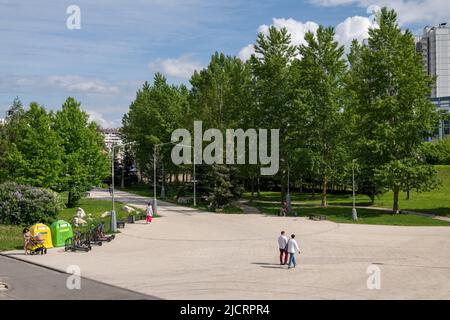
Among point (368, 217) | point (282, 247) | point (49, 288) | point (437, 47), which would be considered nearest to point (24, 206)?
point (49, 288)

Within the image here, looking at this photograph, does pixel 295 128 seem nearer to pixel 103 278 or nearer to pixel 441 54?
pixel 103 278

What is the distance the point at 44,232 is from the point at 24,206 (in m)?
10.8

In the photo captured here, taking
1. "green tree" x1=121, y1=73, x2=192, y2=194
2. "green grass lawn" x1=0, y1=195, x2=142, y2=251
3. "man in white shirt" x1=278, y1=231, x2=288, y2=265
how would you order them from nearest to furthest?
"man in white shirt" x1=278, y1=231, x2=288, y2=265
"green grass lawn" x1=0, y1=195, x2=142, y2=251
"green tree" x1=121, y1=73, x2=192, y2=194

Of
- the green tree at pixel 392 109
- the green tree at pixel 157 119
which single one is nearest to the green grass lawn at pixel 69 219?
the green tree at pixel 157 119

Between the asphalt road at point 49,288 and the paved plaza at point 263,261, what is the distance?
2.25 ft

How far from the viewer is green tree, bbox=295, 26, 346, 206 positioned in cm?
5150

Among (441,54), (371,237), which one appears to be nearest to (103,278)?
(371,237)

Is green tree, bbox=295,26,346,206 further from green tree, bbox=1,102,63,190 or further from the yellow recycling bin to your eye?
the yellow recycling bin

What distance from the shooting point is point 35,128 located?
52188 mm

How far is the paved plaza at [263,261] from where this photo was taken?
62.7 ft

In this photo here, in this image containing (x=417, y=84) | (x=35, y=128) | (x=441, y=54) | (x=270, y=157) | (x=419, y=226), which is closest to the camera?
(x=419, y=226)

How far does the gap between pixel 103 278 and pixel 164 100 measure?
5806cm

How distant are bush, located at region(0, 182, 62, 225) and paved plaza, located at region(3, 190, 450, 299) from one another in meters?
6.63

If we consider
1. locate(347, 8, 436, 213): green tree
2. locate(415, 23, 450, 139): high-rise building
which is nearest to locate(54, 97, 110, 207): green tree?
locate(347, 8, 436, 213): green tree
